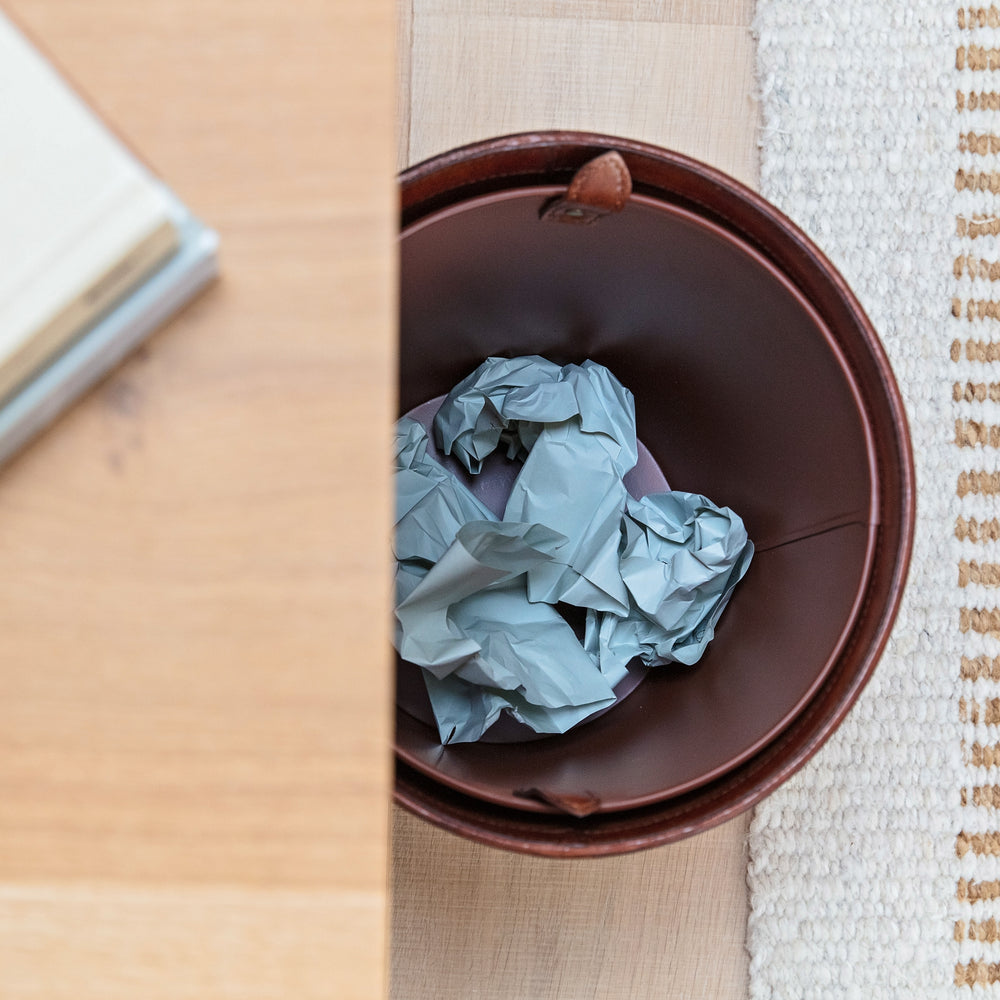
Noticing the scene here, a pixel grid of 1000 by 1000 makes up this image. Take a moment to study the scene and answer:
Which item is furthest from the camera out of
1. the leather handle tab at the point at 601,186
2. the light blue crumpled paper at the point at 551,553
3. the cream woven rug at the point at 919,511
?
the cream woven rug at the point at 919,511

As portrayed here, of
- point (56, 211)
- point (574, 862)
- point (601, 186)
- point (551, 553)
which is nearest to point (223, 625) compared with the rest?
point (56, 211)

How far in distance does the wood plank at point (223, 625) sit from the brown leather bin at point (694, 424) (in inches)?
8.2

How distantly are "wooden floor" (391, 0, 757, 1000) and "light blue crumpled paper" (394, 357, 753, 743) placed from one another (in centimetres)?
17

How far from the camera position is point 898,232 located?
2.68ft

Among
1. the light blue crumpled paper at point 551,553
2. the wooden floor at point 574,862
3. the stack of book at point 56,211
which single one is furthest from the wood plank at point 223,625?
the wooden floor at point 574,862

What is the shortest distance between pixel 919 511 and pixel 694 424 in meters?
0.24

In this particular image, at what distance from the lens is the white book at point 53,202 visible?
25cm

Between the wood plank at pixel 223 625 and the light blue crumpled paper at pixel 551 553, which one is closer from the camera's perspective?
the wood plank at pixel 223 625

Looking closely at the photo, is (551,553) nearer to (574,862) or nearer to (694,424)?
(694,424)

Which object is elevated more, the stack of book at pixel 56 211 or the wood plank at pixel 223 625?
the stack of book at pixel 56 211

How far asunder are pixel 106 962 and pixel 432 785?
25 centimetres

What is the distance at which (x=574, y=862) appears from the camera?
2.45ft

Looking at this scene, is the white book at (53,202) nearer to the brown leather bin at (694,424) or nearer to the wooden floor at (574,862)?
the brown leather bin at (694,424)

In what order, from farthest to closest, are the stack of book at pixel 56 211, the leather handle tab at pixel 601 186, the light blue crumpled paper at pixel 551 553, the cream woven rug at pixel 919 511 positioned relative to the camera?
the cream woven rug at pixel 919 511 → the light blue crumpled paper at pixel 551 553 → the leather handle tab at pixel 601 186 → the stack of book at pixel 56 211
